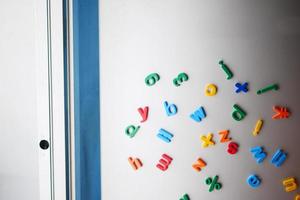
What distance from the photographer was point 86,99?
1523 mm

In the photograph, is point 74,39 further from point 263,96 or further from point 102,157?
point 263,96

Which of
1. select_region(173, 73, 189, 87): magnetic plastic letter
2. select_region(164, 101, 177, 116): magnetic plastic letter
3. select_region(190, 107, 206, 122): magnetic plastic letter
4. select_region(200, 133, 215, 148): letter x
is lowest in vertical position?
select_region(200, 133, 215, 148): letter x

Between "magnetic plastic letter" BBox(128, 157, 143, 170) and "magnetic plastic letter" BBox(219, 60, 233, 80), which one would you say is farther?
"magnetic plastic letter" BBox(128, 157, 143, 170)

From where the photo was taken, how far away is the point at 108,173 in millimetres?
1560

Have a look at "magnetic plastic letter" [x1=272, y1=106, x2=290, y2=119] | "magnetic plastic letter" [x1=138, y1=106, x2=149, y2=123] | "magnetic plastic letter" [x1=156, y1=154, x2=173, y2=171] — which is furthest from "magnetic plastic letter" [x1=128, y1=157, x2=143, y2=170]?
"magnetic plastic letter" [x1=272, y1=106, x2=290, y2=119]

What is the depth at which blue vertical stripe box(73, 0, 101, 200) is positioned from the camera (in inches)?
58.7

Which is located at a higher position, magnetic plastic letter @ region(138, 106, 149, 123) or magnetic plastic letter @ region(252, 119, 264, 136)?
magnetic plastic letter @ region(138, 106, 149, 123)

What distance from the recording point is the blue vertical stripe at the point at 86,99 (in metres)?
1.49

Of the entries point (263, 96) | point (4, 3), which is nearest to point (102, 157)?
point (263, 96)

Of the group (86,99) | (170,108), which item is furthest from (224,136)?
(86,99)

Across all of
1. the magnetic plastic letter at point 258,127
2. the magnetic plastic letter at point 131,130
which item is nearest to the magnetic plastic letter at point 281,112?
the magnetic plastic letter at point 258,127

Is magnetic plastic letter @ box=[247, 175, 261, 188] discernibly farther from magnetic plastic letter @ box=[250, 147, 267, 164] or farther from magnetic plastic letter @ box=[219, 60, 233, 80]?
magnetic plastic letter @ box=[219, 60, 233, 80]

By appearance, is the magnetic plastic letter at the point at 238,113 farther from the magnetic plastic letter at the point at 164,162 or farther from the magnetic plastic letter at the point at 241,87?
the magnetic plastic letter at the point at 164,162

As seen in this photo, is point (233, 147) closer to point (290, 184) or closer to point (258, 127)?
point (258, 127)
